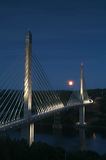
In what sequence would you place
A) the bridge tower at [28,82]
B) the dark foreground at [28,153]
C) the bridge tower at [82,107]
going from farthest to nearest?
the bridge tower at [82,107] → the bridge tower at [28,82] → the dark foreground at [28,153]

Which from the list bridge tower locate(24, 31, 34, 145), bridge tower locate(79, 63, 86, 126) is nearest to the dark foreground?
bridge tower locate(24, 31, 34, 145)

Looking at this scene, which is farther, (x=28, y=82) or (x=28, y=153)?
(x=28, y=82)

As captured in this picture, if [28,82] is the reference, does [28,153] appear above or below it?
below

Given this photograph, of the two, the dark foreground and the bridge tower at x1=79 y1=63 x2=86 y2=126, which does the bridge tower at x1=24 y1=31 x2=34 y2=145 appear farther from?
the bridge tower at x1=79 y1=63 x2=86 y2=126

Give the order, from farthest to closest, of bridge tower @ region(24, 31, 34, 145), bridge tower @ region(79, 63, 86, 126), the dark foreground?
1. bridge tower @ region(79, 63, 86, 126)
2. bridge tower @ region(24, 31, 34, 145)
3. the dark foreground

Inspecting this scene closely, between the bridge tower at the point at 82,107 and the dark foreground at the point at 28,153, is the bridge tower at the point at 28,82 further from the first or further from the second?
the bridge tower at the point at 82,107

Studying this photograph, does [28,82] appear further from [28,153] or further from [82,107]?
[82,107]

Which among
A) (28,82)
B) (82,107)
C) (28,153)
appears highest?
(28,82)

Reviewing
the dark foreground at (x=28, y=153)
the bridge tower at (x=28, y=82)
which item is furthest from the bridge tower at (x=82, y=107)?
the dark foreground at (x=28, y=153)

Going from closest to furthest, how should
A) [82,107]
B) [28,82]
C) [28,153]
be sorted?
[28,153], [28,82], [82,107]

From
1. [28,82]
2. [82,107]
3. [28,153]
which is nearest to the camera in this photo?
[28,153]

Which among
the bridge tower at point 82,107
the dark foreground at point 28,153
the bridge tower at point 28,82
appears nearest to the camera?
the dark foreground at point 28,153

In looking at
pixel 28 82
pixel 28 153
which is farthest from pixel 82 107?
pixel 28 153

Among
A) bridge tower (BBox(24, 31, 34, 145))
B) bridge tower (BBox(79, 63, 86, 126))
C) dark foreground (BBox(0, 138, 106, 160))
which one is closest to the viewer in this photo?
dark foreground (BBox(0, 138, 106, 160))
